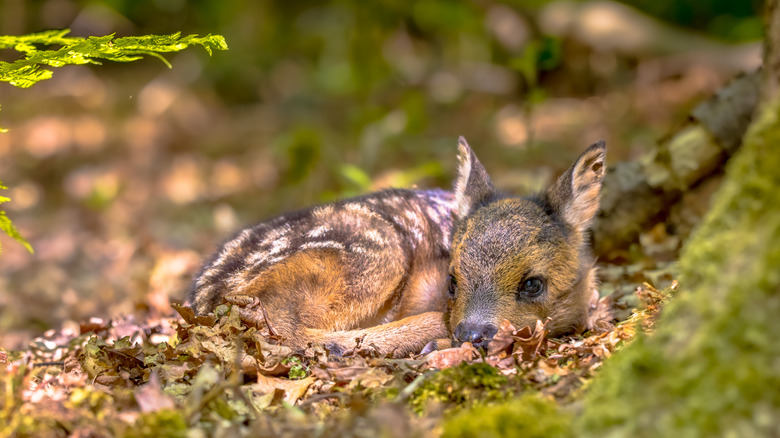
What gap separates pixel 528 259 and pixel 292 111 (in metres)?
13.0

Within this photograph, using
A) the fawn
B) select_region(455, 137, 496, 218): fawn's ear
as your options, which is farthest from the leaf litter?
select_region(455, 137, 496, 218): fawn's ear

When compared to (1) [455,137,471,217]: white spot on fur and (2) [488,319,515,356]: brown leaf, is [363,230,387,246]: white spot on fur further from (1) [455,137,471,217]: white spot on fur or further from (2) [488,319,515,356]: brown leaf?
(2) [488,319,515,356]: brown leaf

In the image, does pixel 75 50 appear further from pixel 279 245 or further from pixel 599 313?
pixel 599 313

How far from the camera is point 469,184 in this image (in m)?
5.73

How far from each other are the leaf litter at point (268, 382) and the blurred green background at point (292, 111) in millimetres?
3181

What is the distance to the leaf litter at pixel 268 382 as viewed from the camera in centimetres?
315

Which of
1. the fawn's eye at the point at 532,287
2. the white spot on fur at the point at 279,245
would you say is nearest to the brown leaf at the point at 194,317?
the white spot on fur at the point at 279,245

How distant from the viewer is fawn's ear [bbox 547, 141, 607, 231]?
5.19m

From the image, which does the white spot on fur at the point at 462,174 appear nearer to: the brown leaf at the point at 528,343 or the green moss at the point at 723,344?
the brown leaf at the point at 528,343

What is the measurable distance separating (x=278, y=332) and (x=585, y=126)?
32.4ft

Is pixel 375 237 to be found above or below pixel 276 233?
below

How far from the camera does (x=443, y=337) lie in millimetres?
5133

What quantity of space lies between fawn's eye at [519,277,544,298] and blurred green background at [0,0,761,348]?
3.61m

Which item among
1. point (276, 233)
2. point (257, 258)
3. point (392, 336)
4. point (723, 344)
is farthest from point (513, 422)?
point (276, 233)
